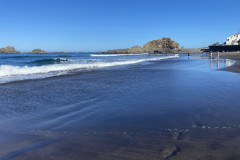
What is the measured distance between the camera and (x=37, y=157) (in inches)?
92.4

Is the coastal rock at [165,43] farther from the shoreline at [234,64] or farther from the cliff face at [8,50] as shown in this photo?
the cliff face at [8,50]

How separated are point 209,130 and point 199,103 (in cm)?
179

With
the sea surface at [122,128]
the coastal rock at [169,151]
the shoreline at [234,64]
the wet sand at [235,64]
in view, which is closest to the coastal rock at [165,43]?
the wet sand at [235,64]

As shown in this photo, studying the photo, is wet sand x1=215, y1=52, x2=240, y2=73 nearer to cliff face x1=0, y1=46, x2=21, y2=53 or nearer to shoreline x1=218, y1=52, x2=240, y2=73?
shoreline x1=218, y1=52, x2=240, y2=73

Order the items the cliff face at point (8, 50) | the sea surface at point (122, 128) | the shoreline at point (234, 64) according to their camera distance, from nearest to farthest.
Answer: the sea surface at point (122, 128) → the shoreline at point (234, 64) → the cliff face at point (8, 50)

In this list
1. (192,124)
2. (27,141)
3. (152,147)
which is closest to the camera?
(152,147)

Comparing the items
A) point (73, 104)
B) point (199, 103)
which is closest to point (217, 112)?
point (199, 103)

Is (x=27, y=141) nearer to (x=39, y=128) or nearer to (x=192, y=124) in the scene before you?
(x=39, y=128)

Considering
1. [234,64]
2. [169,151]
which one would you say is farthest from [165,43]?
[169,151]

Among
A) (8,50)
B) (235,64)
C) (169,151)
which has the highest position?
(8,50)

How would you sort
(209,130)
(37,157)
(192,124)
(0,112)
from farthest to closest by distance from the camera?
(0,112) < (192,124) < (209,130) < (37,157)

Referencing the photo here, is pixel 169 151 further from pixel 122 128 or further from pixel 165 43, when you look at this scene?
pixel 165 43

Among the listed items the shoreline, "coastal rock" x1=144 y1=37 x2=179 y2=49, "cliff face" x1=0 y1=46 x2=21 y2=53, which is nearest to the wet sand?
the shoreline

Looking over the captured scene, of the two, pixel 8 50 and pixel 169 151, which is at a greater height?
pixel 8 50
